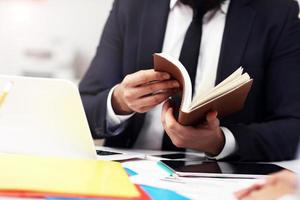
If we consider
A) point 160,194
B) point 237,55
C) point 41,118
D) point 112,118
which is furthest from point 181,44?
point 160,194

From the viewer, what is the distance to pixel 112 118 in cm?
114

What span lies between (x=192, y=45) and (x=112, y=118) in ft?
1.03

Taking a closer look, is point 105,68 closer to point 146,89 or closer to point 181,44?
point 181,44

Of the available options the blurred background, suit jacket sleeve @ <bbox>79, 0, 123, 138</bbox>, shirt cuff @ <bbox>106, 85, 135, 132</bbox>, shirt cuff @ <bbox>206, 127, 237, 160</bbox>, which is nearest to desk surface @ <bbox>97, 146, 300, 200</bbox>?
shirt cuff @ <bbox>206, 127, 237, 160</bbox>

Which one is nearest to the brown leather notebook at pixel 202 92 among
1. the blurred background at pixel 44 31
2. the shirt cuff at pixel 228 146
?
the shirt cuff at pixel 228 146

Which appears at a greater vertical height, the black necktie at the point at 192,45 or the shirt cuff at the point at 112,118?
the black necktie at the point at 192,45

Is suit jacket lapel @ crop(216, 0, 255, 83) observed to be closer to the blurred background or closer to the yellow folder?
the yellow folder

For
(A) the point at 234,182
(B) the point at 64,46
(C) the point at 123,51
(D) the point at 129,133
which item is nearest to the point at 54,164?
(A) the point at 234,182

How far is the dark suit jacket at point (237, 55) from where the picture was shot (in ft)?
3.95

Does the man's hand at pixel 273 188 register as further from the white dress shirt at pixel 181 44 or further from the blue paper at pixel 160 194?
the white dress shirt at pixel 181 44

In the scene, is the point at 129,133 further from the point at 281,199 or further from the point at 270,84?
the point at 281,199

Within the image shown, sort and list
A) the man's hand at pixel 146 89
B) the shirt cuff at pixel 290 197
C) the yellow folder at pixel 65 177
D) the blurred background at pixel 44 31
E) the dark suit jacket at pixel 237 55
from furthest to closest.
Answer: the blurred background at pixel 44 31 → the dark suit jacket at pixel 237 55 → the man's hand at pixel 146 89 → the yellow folder at pixel 65 177 → the shirt cuff at pixel 290 197

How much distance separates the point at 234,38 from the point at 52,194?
2.72ft

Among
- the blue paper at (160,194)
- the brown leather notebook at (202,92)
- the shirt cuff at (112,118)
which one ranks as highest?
the brown leather notebook at (202,92)
